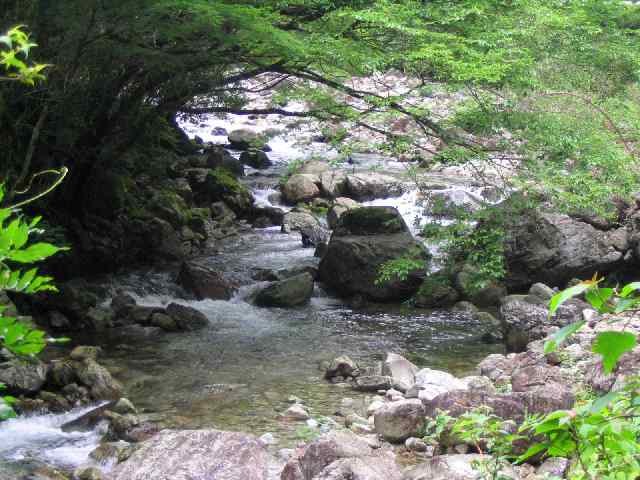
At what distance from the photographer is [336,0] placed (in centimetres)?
850

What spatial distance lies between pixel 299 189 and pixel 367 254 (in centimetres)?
617

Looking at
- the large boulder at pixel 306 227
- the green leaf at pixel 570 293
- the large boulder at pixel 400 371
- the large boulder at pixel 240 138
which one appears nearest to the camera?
the green leaf at pixel 570 293

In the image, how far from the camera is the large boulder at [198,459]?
4.32 metres

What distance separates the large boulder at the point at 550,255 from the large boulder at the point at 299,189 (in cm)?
671

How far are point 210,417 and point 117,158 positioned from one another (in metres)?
6.10

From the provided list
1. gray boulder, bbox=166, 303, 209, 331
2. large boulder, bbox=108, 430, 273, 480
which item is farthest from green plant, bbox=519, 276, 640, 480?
gray boulder, bbox=166, 303, 209, 331

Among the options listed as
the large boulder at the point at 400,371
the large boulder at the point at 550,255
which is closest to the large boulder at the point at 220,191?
the large boulder at the point at 550,255

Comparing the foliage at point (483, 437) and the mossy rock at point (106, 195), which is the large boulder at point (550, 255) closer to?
the foliage at point (483, 437)

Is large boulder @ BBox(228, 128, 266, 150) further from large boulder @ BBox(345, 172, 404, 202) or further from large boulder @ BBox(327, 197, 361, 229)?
large boulder @ BBox(327, 197, 361, 229)

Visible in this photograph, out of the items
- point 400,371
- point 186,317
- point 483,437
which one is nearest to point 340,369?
point 400,371

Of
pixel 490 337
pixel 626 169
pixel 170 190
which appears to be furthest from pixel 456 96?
pixel 170 190

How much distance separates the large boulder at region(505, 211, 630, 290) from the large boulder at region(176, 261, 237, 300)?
14.7 feet

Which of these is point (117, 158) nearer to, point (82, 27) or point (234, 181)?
point (82, 27)

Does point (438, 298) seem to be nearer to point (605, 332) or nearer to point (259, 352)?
point (259, 352)
